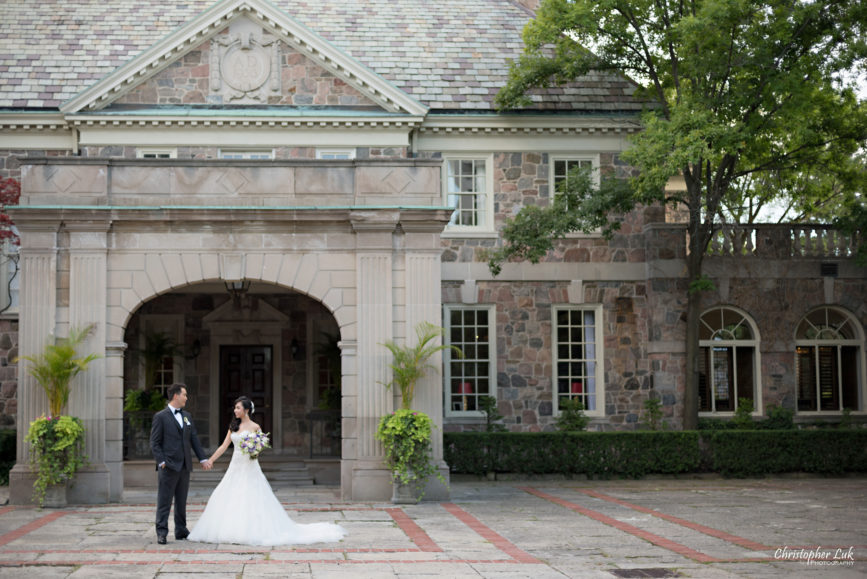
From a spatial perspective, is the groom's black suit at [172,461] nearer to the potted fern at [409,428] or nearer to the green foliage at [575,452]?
the potted fern at [409,428]

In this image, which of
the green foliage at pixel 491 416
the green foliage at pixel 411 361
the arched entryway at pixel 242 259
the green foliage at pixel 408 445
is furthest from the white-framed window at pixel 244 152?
the green foliage at pixel 408 445

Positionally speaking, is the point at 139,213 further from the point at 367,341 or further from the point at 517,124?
the point at 517,124

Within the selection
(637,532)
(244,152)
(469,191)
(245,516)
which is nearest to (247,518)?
(245,516)

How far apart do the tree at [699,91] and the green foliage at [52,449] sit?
30.6 ft

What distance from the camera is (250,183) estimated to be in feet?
53.5

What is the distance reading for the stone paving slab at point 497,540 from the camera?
33.0ft

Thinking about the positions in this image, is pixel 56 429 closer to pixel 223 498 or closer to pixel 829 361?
pixel 223 498

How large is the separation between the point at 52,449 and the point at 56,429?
0.30 meters

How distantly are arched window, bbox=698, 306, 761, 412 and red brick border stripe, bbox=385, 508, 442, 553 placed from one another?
416 inches

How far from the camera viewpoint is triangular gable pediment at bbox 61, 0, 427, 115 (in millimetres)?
21266

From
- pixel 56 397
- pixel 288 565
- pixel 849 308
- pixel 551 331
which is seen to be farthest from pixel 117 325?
pixel 849 308

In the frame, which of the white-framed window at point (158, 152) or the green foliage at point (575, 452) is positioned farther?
the white-framed window at point (158, 152)

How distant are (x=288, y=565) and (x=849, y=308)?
56.3 ft

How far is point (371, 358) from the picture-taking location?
16.1 meters
